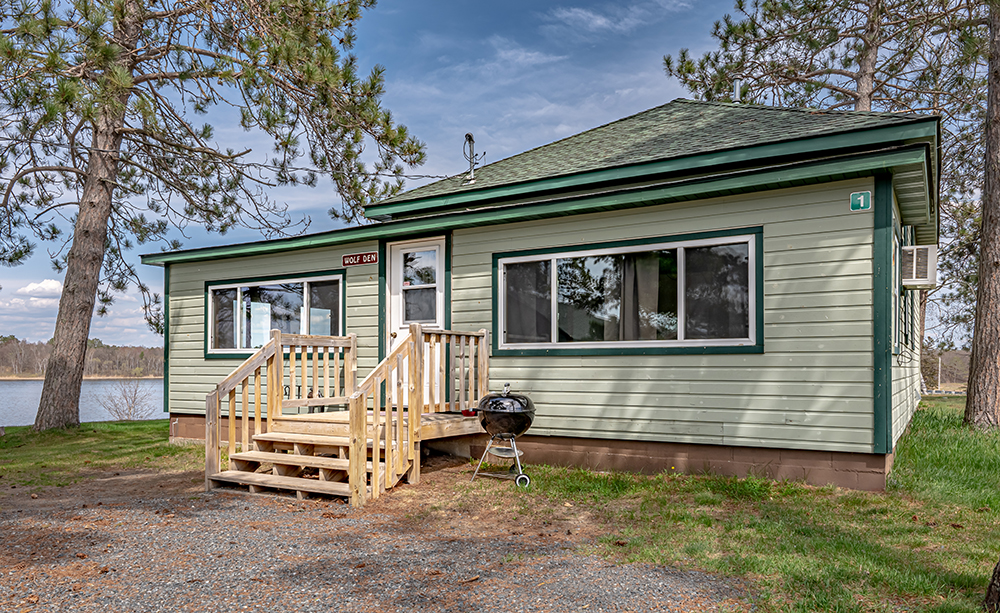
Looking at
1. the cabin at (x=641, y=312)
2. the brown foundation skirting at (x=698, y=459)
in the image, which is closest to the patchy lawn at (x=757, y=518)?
the brown foundation skirting at (x=698, y=459)

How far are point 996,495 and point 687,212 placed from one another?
135 inches

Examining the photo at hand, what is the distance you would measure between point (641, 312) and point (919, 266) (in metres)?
3.55

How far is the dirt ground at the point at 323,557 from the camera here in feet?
10.6

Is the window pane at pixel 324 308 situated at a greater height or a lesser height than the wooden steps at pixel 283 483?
greater

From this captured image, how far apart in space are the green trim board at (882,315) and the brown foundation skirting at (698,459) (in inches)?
10.2

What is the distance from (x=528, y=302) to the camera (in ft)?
23.1

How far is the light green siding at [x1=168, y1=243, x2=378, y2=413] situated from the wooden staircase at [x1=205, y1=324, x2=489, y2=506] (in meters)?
0.74

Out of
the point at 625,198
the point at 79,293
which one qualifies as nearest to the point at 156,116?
the point at 79,293

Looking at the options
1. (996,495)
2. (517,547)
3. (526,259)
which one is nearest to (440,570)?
(517,547)

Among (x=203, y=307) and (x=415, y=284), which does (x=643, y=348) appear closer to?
(x=415, y=284)

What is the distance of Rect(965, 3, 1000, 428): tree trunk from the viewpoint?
9652mm

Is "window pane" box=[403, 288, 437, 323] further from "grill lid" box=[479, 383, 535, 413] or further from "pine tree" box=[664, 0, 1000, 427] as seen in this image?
"pine tree" box=[664, 0, 1000, 427]

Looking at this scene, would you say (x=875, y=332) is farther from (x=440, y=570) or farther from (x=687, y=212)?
(x=440, y=570)

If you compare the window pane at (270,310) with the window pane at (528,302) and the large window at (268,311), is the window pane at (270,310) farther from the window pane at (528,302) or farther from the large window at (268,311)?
the window pane at (528,302)
